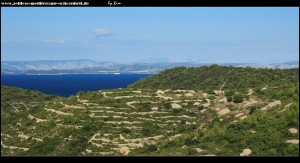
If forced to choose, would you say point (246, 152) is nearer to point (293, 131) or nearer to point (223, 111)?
point (293, 131)

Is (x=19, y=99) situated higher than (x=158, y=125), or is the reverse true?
(x=158, y=125)

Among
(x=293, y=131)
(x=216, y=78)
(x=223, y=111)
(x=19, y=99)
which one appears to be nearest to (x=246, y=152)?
(x=293, y=131)

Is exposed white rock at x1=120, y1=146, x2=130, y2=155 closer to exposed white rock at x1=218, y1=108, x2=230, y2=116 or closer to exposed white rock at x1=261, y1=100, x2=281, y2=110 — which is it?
exposed white rock at x1=218, y1=108, x2=230, y2=116

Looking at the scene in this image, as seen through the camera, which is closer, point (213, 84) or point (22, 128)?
point (22, 128)

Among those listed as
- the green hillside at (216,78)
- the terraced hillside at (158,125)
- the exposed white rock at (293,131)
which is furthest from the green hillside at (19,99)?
the exposed white rock at (293,131)

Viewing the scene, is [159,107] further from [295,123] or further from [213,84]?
[213,84]

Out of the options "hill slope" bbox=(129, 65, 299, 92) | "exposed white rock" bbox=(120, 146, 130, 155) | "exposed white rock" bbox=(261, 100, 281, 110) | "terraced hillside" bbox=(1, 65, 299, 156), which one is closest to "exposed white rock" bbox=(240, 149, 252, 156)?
"terraced hillside" bbox=(1, 65, 299, 156)
